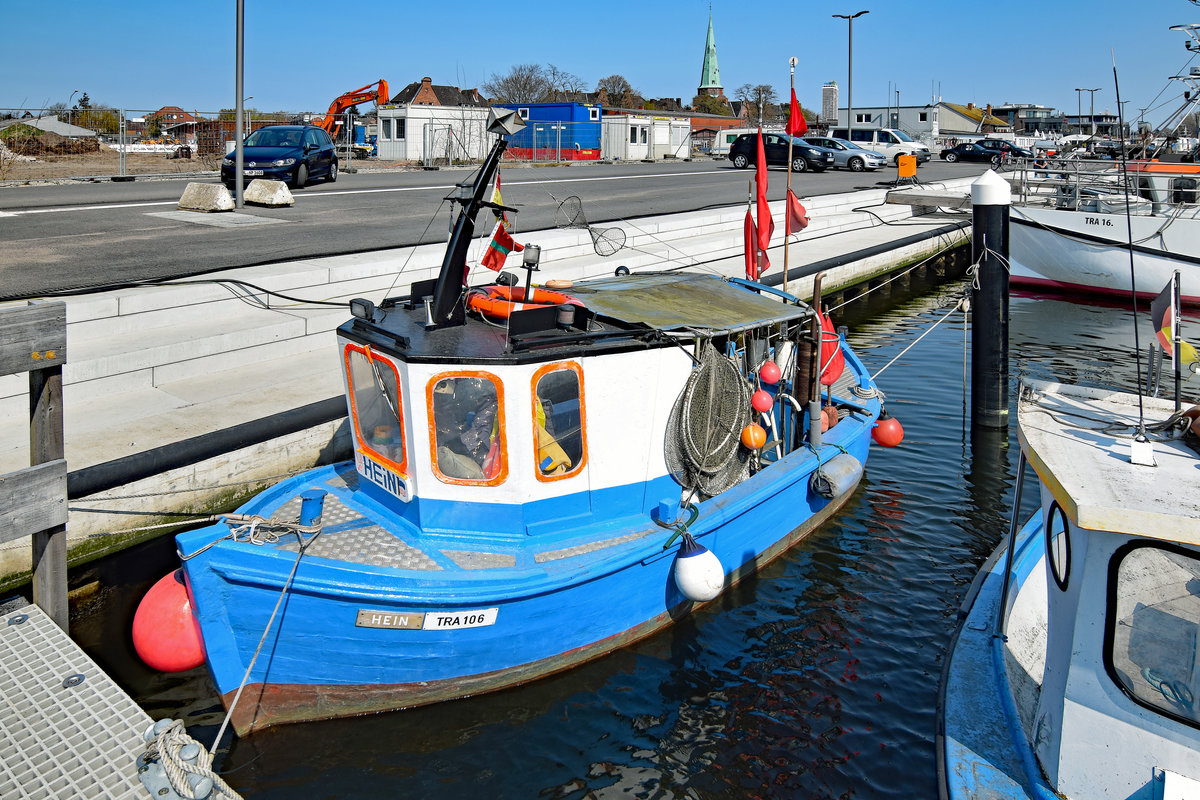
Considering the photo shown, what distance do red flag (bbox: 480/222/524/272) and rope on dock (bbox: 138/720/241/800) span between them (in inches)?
152

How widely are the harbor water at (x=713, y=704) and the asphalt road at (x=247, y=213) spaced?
14.7 ft

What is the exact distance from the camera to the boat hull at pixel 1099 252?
20.1 metres

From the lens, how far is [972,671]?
5.35m

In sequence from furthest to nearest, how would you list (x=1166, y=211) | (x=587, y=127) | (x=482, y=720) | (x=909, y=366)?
(x=587, y=127) < (x=1166, y=211) < (x=909, y=366) < (x=482, y=720)

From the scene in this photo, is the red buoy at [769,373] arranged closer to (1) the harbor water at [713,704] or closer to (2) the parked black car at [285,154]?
(1) the harbor water at [713,704]

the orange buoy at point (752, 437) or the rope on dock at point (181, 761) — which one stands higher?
Result: the orange buoy at point (752, 437)

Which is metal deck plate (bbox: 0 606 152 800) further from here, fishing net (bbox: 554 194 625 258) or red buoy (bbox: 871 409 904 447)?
red buoy (bbox: 871 409 904 447)

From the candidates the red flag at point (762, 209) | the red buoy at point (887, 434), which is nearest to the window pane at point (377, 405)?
the red buoy at point (887, 434)

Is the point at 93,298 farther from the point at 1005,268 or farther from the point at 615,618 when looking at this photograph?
the point at 1005,268

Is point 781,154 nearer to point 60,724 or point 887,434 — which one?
point 887,434

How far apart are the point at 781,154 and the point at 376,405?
31.4 meters

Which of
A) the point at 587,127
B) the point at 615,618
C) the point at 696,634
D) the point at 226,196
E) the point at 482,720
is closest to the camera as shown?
the point at 482,720

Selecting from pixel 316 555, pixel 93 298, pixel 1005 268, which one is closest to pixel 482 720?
pixel 316 555

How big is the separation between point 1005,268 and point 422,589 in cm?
893
